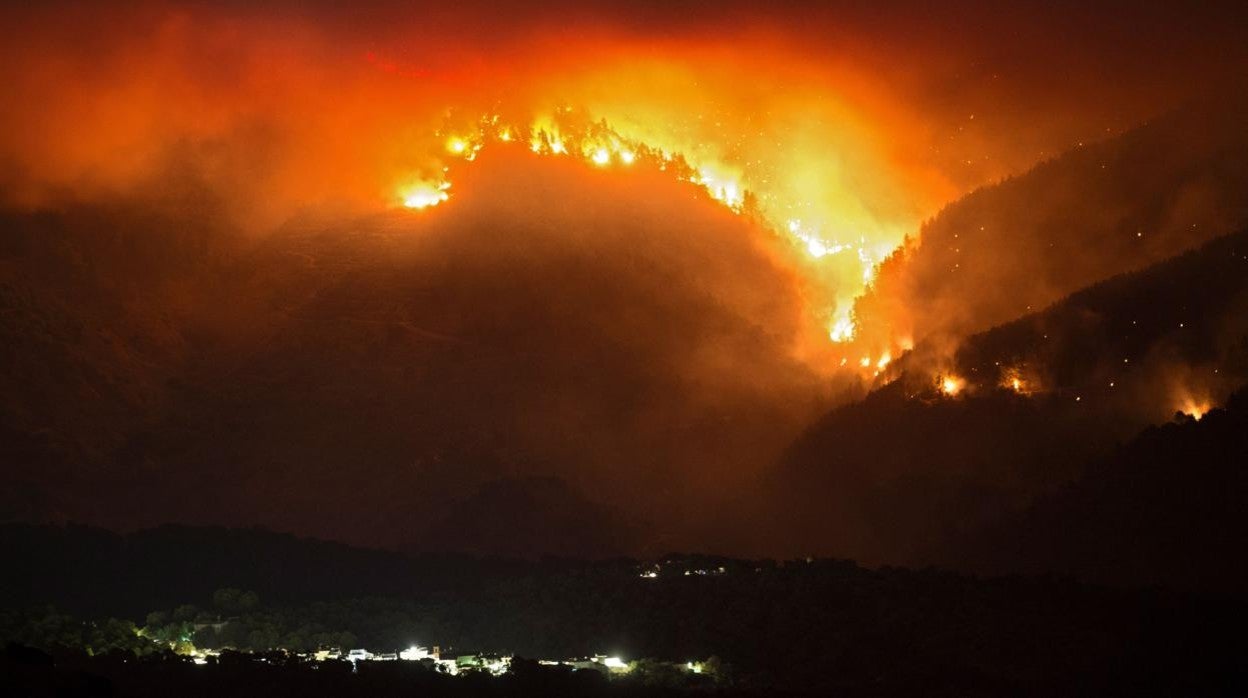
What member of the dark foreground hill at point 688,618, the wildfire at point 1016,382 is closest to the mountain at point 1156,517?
the dark foreground hill at point 688,618

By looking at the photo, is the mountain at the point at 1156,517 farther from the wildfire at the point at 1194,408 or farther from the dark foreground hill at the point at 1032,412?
the wildfire at the point at 1194,408

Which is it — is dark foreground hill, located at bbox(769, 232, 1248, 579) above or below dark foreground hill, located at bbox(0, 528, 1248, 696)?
above

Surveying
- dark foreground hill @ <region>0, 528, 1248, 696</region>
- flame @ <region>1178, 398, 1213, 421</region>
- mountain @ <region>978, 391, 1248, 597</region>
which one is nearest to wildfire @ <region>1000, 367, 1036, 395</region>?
mountain @ <region>978, 391, 1248, 597</region>

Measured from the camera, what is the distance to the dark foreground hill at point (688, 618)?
62.9 meters

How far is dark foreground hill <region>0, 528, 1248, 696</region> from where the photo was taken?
206ft

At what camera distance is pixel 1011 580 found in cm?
7062

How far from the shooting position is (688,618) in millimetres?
74375

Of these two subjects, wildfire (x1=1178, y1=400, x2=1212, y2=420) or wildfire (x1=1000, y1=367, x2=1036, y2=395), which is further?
wildfire (x1=1000, y1=367, x2=1036, y2=395)

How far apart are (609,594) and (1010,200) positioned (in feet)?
98.0

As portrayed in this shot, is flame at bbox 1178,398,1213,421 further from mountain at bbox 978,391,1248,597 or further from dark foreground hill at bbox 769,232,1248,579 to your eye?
mountain at bbox 978,391,1248,597

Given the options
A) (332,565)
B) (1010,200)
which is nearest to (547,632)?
(332,565)

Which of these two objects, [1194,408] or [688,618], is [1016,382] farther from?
[688,618]

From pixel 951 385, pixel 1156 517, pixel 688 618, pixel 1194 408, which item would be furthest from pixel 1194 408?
pixel 688 618

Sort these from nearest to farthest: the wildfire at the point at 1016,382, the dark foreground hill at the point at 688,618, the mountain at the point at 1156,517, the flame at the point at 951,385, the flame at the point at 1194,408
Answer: the dark foreground hill at the point at 688,618 < the mountain at the point at 1156,517 < the flame at the point at 1194,408 < the wildfire at the point at 1016,382 < the flame at the point at 951,385
